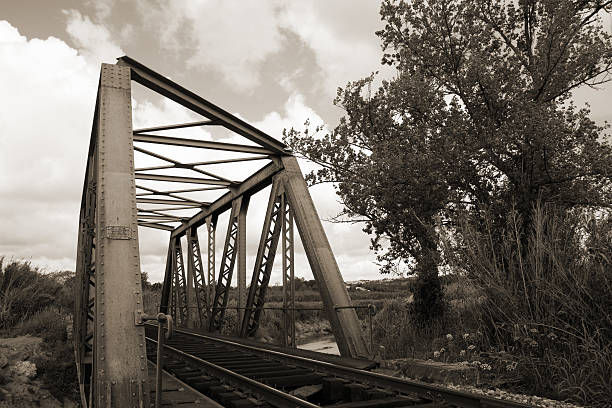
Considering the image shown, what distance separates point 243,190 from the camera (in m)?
14.2

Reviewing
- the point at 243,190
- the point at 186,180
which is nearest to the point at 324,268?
the point at 243,190

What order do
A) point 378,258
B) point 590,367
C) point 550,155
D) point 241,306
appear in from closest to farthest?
point 590,367, point 550,155, point 241,306, point 378,258

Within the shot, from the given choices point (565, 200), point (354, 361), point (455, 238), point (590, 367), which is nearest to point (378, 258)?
point (455, 238)

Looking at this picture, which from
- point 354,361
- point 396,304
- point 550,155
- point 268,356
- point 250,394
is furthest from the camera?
point 396,304

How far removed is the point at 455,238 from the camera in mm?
10469

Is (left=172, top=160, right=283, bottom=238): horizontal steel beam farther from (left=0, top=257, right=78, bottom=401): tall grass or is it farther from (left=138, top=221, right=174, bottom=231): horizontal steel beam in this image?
(left=0, top=257, right=78, bottom=401): tall grass

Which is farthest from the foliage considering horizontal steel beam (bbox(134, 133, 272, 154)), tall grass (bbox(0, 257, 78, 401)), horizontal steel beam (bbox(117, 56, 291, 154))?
horizontal steel beam (bbox(117, 56, 291, 154))

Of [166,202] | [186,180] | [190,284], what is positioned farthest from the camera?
[190,284]

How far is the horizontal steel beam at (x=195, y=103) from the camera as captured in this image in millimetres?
8906

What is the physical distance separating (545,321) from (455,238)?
312cm

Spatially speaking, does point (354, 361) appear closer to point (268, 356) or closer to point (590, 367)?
point (268, 356)

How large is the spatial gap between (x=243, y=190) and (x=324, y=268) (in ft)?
17.4

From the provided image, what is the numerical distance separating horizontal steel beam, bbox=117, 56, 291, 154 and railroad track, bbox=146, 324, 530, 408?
5009 mm

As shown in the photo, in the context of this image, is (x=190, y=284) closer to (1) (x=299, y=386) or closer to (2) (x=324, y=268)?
(2) (x=324, y=268)
